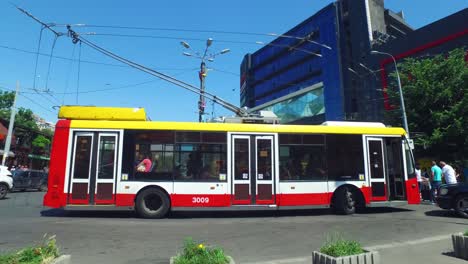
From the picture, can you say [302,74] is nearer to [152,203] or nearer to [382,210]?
[382,210]

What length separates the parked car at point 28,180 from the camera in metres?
23.1

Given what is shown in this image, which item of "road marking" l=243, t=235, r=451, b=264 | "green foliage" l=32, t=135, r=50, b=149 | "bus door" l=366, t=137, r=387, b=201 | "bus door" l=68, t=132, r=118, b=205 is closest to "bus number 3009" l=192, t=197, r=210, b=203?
"bus door" l=68, t=132, r=118, b=205

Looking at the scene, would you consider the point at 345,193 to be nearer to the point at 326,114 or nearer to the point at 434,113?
the point at 434,113

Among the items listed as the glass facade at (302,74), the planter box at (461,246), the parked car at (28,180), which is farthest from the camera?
the glass facade at (302,74)

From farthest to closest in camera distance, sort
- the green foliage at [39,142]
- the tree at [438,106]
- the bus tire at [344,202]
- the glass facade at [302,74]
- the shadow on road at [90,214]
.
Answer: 1. the glass facade at [302,74]
2. the green foliage at [39,142]
3. the tree at [438,106]
4. the bus tire at [344,202]
5. the shadow on road at [90,214]

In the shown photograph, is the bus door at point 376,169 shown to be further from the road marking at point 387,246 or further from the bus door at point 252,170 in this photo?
the road marking at point 387,246

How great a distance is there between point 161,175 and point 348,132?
6.64 metres

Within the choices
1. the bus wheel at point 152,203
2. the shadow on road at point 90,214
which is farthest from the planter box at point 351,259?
the shadow on road at point 90,214

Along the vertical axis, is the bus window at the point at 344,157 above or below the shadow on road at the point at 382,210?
above

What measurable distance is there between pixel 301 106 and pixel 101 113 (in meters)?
42.3

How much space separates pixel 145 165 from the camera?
11008 mm

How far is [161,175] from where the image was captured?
11.0 meters

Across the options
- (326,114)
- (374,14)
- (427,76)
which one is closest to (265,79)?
(326,114)

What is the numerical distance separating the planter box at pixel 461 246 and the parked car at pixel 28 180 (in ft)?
81.5
